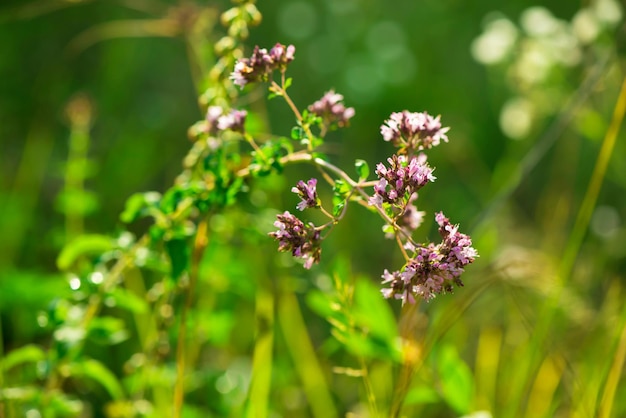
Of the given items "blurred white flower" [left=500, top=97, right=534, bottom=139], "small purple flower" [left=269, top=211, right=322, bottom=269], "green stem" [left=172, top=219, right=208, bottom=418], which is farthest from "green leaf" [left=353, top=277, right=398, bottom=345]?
"blurred white flower" [left=500, top=97, right=534, bottom=139]

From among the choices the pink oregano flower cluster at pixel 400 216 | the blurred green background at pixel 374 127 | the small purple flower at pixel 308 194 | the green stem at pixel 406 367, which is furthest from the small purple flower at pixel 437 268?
the blurred green background at pixel 374 127

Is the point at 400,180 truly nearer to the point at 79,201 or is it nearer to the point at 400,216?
the point at 400,216

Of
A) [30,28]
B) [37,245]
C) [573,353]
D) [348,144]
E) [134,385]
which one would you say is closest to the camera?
[134,385]

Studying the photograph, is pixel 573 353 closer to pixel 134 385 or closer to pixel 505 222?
pixel 505 222

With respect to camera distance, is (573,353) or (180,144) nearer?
(573,353)

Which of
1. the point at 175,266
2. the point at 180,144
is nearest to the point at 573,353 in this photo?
the point at 175,266

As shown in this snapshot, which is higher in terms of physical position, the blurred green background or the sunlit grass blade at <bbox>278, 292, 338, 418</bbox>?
the blurred green background

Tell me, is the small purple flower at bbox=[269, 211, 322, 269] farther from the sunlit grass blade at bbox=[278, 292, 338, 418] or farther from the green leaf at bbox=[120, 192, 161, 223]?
the sunlit grass blade at bbox=[278, 292, 338, 418]

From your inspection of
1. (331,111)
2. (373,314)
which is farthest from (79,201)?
(331,111)
